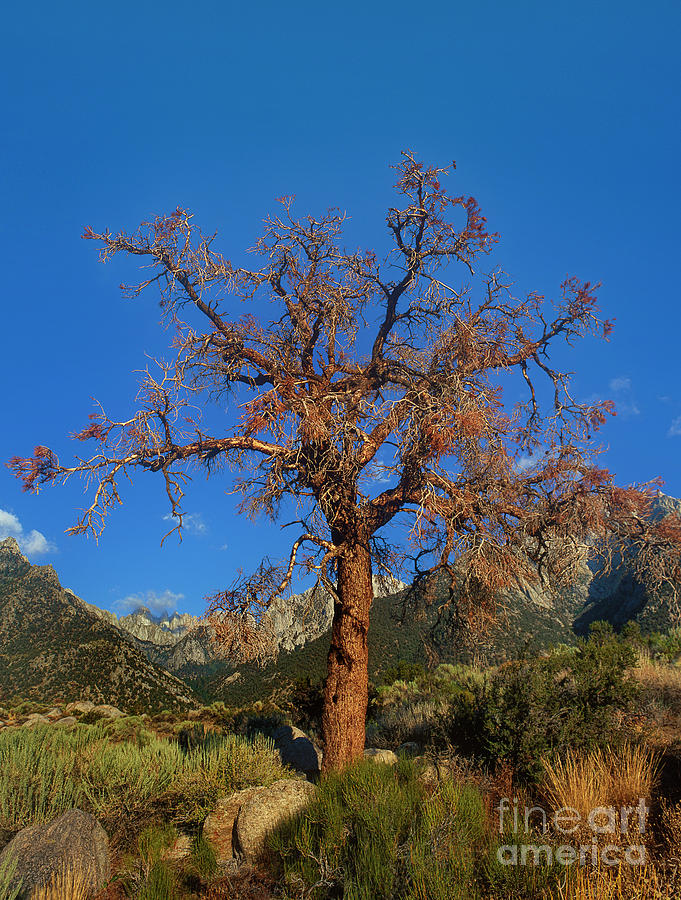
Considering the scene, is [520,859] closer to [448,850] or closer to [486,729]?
[448,850]

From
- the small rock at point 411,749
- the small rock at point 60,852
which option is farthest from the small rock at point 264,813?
the small rock at point 411,749

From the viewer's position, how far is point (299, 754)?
1153 centimetres

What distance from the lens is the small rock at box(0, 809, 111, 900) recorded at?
5570mm

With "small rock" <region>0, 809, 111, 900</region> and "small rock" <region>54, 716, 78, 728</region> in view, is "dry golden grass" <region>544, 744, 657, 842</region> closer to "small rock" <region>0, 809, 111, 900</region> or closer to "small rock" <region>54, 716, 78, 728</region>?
"small rock" <region>0, 809, 111, 900</region>

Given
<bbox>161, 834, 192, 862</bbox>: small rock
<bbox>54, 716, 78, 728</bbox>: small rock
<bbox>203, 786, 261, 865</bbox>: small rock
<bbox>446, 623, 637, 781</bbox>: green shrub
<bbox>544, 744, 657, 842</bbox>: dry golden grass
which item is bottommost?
<bbox>54, 716, 78, 728</bbox>: small rock

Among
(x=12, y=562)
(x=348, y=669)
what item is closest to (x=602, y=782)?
(x=348, y=669)

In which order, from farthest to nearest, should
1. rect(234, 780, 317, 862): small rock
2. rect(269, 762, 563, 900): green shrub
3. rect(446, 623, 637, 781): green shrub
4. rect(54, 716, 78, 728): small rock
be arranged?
rect(54, 716, 78, 728): small rock, rect(446, 623, 637, 781): green shrub, rect(234, 780, 317, 862): small rock, rect(269, 762, 563, 900): green shrub

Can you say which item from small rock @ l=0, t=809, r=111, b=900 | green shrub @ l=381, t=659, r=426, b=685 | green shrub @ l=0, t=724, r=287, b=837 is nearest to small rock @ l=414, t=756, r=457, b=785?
green shrub @ l=0, t=724, r=287, b=837

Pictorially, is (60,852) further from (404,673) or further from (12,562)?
(12,562)

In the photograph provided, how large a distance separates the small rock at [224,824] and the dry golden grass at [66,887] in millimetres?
1478

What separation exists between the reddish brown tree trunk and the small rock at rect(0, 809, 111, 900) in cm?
324

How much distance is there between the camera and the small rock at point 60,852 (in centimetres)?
557

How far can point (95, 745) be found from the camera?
1026 cm

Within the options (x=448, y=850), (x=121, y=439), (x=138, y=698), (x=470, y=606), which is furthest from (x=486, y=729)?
(x=138, y=698)
